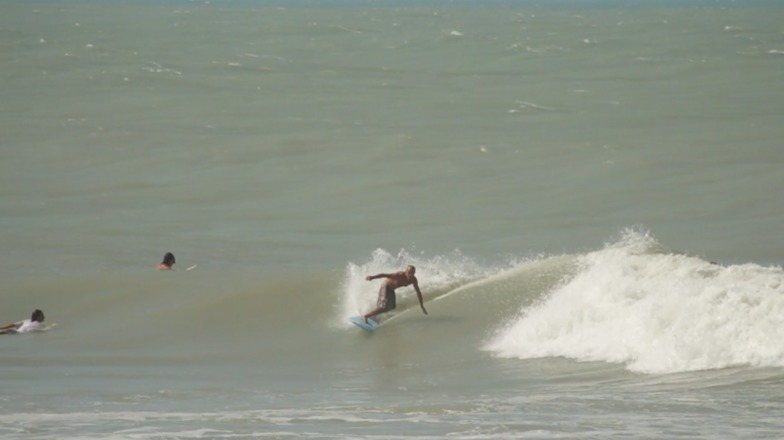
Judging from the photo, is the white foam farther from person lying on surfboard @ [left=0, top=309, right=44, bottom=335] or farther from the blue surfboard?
person lying on surfboard @ [left=0, top=309, right=44, bottom=335]

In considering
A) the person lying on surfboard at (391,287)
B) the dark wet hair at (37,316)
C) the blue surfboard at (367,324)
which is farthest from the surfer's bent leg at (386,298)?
the dark wet hair at (37,316)

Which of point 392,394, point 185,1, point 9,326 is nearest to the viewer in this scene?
point 392,394

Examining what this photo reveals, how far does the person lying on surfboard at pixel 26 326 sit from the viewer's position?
61.9 feet

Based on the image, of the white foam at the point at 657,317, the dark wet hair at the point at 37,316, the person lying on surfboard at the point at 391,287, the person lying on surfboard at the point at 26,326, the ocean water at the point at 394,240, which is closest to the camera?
the ocean water at the point at 394,240

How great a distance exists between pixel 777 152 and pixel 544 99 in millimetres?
10546

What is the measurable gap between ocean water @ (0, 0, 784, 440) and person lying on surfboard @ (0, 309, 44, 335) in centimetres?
17

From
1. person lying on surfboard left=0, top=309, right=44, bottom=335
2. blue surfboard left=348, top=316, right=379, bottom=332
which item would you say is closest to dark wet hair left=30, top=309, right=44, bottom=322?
person lying on surfboard left=0, top=309, right=44, bottom=335

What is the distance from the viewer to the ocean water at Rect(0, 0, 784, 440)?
44.6ft

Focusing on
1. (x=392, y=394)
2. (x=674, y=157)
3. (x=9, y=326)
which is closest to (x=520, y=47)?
(x=674, y=157)

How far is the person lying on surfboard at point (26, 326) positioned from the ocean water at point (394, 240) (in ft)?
0.55

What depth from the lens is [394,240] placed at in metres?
25.6

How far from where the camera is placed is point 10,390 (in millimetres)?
14594

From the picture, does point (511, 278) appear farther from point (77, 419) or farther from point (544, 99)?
point (544, 99)

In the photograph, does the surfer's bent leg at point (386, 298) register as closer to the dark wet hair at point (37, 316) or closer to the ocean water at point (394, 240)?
the ocean water at point (394, 240)
